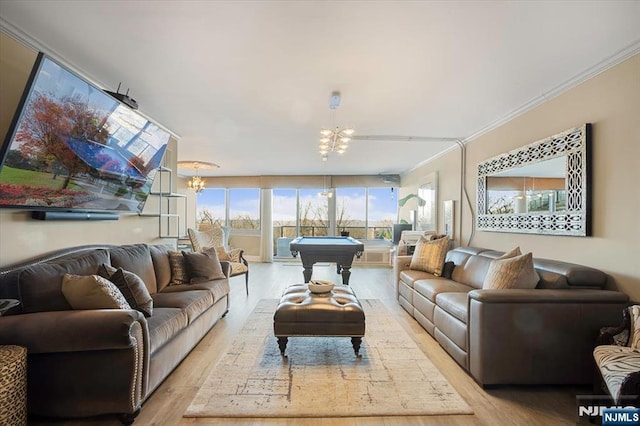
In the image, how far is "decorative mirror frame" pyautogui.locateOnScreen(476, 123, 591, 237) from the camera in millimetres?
2664

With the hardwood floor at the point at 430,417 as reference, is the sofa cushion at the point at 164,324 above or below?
above

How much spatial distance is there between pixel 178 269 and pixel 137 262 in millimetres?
582

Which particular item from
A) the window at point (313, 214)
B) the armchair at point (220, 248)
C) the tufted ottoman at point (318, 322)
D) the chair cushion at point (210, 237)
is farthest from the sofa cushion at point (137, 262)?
the window at point (313, 214)

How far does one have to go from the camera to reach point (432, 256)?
4.27 meters

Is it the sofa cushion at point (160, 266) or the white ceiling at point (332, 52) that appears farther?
the sofa cushion at point (160, 266)

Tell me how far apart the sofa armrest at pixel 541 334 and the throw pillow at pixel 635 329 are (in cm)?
24

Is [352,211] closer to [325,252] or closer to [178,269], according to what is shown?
[325,252]

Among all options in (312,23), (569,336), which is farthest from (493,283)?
(312,23)

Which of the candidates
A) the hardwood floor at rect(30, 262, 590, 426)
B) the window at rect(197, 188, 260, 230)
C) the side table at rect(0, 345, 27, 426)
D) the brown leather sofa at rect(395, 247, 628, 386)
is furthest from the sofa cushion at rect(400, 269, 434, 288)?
the window at rect(197, 188, 260, 230)

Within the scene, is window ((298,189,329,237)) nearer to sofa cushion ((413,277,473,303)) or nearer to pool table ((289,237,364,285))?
pool table ((289,237,364,285))

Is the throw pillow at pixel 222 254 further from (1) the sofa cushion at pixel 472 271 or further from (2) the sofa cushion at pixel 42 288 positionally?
(1) the sofa cushion at pixel 472 271

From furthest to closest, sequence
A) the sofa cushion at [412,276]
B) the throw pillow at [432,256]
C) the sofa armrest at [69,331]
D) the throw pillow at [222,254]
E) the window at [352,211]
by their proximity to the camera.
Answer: the window at [352,211]
the throw pillow at [222,254]
the throw pillow at [432,256]
the sofa cushion at [412,276]
the sofa armrest at [69,331]

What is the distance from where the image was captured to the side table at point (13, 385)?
63.0 inches

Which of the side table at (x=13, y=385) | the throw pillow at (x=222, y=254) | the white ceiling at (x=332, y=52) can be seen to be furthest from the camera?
the throw pillow at (x=222, y=254)
